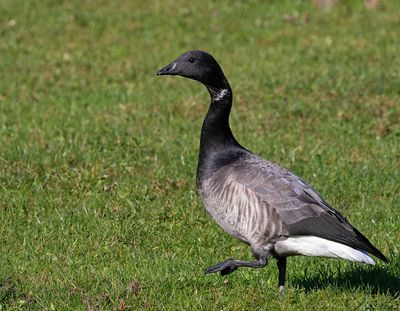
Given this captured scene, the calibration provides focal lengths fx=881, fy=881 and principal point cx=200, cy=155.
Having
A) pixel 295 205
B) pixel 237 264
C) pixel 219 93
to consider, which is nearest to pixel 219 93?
pixel 219 93

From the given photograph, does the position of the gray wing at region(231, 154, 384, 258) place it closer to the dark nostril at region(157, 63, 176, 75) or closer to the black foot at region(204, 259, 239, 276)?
the black foot at region(204, 259, 239, 276)

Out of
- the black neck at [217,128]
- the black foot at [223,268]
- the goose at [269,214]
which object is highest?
the black neck at [217,128]

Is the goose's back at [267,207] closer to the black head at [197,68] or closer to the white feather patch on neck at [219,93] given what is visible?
the white feather patch on neck at [219,93]

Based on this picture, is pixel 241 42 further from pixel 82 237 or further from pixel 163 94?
pixel 82 237

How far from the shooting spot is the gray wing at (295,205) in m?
6.49

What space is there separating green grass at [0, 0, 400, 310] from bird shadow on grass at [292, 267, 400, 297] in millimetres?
21

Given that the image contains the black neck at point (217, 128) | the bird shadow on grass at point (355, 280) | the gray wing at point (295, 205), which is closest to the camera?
the gray wing at point (295, 205)

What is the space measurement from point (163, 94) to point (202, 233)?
17.3ft

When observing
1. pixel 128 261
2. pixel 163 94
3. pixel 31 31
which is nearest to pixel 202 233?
pixel 128 261

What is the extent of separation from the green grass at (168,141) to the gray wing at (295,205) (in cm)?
58

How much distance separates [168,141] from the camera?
11086 millimetres

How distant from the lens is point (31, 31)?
1638 centimetres

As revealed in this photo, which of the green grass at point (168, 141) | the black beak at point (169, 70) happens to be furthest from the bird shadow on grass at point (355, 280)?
the black beak at point (169, 70)

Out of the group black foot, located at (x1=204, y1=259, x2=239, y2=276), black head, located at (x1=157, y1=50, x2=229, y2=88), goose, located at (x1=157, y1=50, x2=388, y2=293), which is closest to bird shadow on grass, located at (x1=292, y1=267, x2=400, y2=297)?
goose, located at (x1=157, y1=50, x2=388, y2=293)
